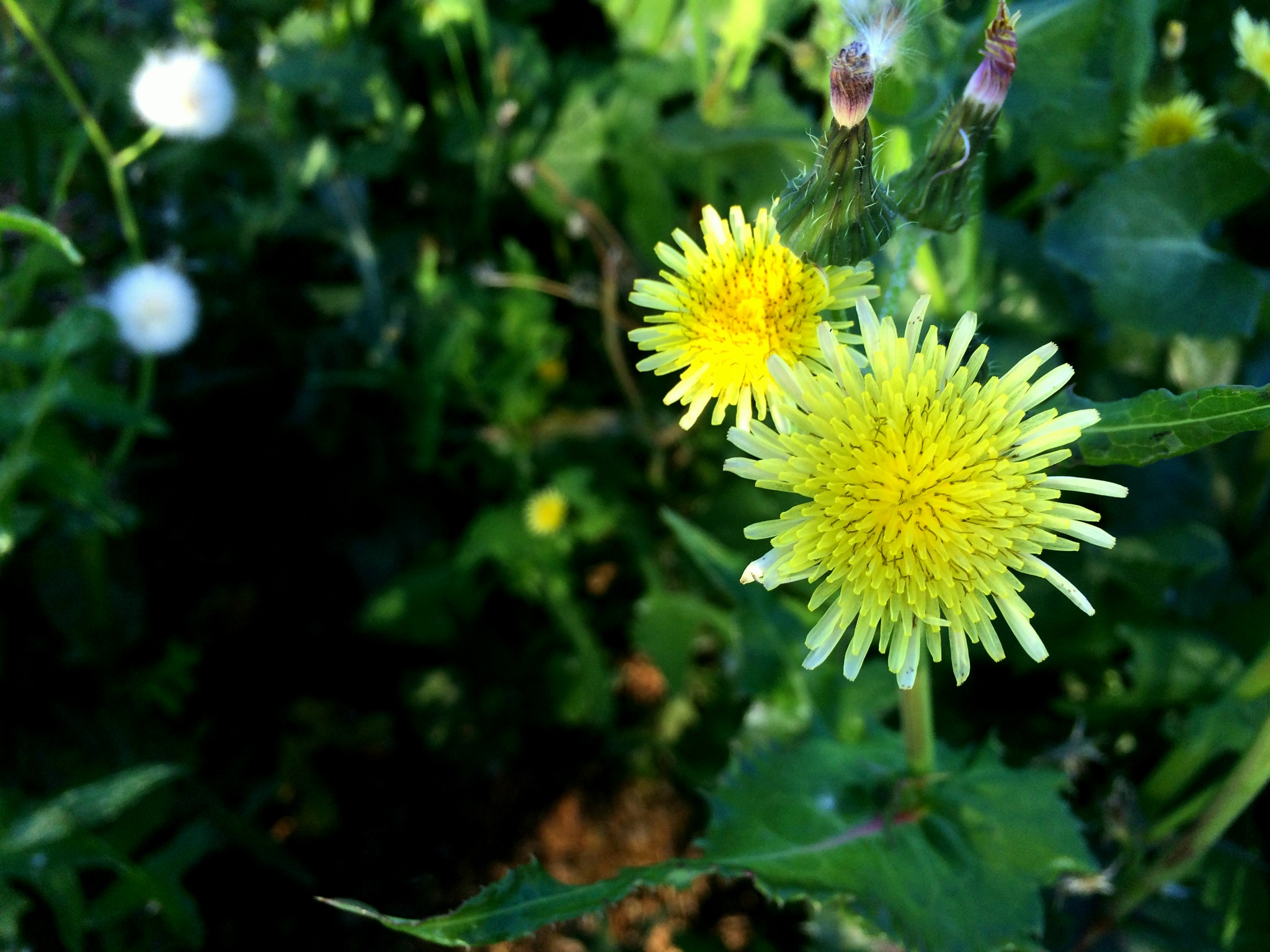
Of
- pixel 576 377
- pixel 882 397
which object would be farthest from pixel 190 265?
pixel 882 397

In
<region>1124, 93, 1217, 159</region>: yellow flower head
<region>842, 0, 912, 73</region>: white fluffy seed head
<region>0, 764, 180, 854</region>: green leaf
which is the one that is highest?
<region>1124, 93, 1217, 159</region>: yellow flower head

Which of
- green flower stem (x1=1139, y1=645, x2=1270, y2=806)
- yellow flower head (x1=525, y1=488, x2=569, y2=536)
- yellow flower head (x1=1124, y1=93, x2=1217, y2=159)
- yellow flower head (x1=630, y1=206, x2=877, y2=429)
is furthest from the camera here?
yellow flower head (x1=525, y1=488, x2=569, y2=536)

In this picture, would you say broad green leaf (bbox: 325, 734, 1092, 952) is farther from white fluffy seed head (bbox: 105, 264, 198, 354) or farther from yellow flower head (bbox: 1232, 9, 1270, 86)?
white fluffy seed head (bbox: 105, 264, 198, 354)

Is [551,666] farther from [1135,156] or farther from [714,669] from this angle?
[1135,156]

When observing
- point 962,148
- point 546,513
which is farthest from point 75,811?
point 962,148

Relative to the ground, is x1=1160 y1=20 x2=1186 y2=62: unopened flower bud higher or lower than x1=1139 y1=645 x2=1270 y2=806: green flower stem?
higher

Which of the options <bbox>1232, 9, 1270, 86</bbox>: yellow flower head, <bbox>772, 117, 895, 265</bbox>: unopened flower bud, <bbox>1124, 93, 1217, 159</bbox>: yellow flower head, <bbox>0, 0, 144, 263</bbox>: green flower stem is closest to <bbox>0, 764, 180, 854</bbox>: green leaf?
<bbox>0, 0, 144, 263</bbox>: green flower stem

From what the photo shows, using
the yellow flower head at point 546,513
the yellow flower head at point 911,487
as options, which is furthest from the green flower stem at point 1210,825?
the yellow flower head at point 546,513
